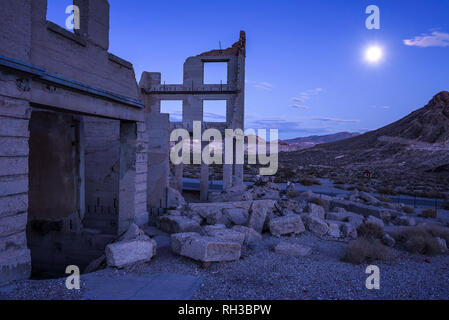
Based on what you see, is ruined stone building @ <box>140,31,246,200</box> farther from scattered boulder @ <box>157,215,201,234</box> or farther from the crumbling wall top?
scattered boulder @ <box>157,215,201,234</box>

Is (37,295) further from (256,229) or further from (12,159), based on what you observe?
(256,229)


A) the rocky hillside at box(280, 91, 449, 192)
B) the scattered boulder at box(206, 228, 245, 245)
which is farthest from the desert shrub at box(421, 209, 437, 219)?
the rocky hillside at box(280, 91, 449, 192)

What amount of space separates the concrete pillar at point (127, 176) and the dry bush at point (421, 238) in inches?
287

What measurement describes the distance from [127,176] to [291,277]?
5458 mm

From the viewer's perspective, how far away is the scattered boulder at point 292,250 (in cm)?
653

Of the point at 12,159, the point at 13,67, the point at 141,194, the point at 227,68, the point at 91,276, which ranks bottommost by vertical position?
the point at 91,276

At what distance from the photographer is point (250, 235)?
24.7 ft

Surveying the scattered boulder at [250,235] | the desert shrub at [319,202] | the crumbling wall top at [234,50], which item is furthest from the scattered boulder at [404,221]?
the crumbling wall top at [234,50]

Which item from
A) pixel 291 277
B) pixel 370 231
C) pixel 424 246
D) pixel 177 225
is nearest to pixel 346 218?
pixel 370 231

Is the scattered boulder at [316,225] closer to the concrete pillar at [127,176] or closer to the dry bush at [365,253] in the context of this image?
the dry bush at [365,253]

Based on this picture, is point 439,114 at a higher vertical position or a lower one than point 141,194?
higher

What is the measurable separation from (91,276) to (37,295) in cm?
94
